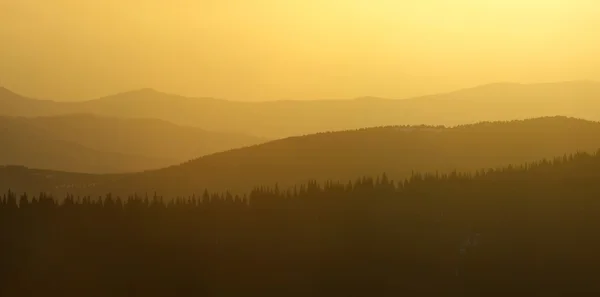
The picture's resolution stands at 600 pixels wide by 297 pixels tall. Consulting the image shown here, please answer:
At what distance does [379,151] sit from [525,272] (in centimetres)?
9075

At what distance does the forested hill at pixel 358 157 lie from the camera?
123m

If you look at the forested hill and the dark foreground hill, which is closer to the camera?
the dark foreground hill

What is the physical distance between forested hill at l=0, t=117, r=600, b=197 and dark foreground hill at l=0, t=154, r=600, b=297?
54013 mm

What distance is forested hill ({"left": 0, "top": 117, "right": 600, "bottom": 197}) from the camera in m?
123

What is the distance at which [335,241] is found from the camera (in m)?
58.1

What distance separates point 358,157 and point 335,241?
84.6 metres

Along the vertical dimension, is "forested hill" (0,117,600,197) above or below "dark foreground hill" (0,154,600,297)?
above

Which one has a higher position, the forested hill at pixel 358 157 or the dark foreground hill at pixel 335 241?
the forested hill at pixel 358 157

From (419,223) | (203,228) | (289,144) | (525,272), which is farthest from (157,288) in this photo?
(289,144)

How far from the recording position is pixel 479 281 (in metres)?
49.9

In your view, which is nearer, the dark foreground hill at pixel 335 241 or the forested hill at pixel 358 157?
the dark foreground hill at pixel 335 241

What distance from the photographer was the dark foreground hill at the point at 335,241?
51.4m

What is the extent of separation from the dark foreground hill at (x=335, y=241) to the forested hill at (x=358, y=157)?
54013 mm

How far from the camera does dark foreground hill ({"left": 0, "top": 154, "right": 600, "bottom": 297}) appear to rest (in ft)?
169
